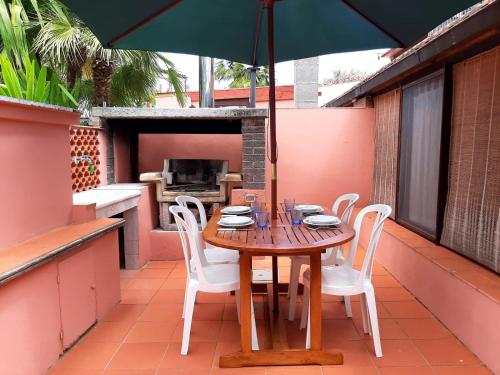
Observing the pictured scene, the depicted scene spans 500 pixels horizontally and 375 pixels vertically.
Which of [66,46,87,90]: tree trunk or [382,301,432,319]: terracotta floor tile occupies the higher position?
[66,46,87,90]: tree trunk

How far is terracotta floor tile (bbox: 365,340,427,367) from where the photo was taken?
2.42 meters

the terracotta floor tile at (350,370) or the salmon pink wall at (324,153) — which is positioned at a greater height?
the salmon pink wall at (324,153)

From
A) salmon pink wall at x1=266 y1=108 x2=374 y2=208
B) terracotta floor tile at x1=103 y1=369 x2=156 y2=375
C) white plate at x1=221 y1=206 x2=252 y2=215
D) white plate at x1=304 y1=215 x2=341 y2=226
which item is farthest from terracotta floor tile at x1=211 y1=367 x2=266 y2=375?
salmon pink wall at x1=266 y1=108 x2=374 y2=208

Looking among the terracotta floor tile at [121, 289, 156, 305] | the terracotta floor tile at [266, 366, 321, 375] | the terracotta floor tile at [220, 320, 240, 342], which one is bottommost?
the terracotta floor tile at [121, 289, 156, 305]

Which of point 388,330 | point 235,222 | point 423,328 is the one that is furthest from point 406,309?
point 235,222

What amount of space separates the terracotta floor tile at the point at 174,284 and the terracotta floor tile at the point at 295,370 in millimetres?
1657

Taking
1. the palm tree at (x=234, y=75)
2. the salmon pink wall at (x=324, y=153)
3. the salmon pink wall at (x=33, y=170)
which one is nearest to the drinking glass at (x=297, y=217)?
the salmon pink wall at (x=33, y=170)

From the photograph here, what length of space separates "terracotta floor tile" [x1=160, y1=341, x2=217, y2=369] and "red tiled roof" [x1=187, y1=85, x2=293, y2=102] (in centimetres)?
1022

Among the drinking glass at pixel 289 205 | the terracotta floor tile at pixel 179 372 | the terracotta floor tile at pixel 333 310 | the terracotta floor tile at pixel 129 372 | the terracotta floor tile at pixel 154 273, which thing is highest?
the drinking glass at pixel 289 205

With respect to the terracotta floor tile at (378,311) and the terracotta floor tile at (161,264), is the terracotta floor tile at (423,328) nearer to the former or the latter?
the terracotta floor tile at (378,311)

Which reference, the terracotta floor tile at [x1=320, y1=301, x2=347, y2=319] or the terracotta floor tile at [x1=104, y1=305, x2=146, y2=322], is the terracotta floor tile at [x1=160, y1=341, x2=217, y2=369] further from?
the terracotta floor tile at [x1=320, y1=301, x2=347, y2=319]

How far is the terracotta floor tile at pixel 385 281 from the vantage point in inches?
149

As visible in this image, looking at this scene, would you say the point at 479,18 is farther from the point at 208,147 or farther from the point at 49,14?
the point at 49,14

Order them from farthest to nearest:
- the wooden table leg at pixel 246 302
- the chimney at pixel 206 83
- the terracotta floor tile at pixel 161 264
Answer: the chimney at pixel 206 83, the terracotta floor tile at pixel 161 264, the wooden table leg at pixel 246 302
